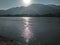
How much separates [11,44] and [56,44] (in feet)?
14.3

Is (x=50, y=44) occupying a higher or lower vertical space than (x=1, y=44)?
higher

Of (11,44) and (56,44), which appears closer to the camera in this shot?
(11,44)

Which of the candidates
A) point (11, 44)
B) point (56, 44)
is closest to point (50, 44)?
point (56, 44)

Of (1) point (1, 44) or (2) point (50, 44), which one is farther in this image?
(2) point (50, 44)

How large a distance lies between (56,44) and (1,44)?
16.8 feet

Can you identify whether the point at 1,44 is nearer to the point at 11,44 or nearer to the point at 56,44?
the point at 11,44

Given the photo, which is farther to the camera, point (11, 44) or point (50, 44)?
point (50, 44)

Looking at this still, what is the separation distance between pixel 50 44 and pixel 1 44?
4700 millimetres

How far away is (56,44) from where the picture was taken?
1313 centimetres

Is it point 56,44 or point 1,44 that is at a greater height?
point 56,44

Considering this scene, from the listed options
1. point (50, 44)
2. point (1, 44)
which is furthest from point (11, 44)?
point (50, 44)

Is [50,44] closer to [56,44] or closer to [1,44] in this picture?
[56,44]

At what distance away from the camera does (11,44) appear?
36.4 ft

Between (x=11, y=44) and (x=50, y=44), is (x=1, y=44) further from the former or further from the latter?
(x=50, y=44)
